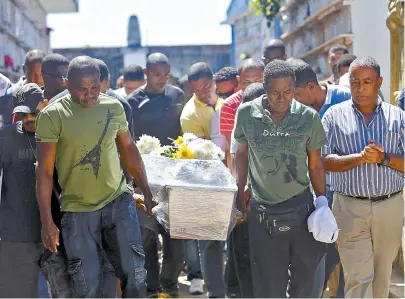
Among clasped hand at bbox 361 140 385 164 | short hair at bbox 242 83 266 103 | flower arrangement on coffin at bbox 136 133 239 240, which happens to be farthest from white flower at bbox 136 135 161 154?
clasped hand at bbox 361 140 385 164

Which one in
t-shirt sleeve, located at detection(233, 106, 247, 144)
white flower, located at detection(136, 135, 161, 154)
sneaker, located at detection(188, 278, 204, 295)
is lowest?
sneaker, located at detection(188, 278, 204, 295)

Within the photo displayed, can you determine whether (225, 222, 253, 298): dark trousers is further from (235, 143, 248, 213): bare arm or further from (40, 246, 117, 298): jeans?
(40, 246, 117, 298): jeans

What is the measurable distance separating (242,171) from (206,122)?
77.6 inches

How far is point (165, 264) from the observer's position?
26.3 feet

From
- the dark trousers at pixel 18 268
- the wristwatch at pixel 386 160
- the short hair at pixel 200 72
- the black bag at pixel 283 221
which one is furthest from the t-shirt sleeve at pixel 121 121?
the short hair at pixel 200 72

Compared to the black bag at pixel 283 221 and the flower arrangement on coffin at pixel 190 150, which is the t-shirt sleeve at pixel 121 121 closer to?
the flower arrangement on coffin at pixel 190 150

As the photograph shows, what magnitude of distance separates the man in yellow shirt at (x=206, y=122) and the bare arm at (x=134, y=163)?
1.68 meters

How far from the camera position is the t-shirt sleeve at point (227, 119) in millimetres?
7248

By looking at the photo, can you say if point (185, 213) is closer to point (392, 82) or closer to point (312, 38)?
point (392, 82)

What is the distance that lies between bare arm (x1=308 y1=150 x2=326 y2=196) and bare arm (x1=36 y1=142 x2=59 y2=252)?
186 centimetres

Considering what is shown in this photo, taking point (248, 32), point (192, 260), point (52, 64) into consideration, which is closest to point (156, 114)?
point (52, 64)

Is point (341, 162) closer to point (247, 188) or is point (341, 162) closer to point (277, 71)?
point (247, 188)

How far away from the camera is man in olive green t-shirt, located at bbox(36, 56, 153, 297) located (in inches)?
218

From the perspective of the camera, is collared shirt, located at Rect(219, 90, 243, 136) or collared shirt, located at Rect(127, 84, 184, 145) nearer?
collared shirt, located at Rect(219, 90, 243, 136)
